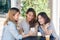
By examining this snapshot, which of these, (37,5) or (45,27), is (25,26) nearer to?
(45,27)

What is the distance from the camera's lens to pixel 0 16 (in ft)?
19.3

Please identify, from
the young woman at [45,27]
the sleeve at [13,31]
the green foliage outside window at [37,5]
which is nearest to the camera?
the sleeve at [13,31]

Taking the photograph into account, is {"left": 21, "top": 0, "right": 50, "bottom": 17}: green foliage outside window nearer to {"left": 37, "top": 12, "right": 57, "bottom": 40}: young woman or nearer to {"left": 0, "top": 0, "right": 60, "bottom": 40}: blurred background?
{"left": 0, "top": 0, "right": 60, "bottom": 40}: blurred background

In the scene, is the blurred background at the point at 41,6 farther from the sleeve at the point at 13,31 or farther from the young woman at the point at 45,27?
the sleeve at the point at 13,31

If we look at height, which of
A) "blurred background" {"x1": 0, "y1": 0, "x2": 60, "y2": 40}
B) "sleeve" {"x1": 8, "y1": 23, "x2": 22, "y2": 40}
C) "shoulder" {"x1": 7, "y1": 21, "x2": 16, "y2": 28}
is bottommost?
"sleeve" {"x1": 8, "y1": 23, "x2": 22, "y2": 40}

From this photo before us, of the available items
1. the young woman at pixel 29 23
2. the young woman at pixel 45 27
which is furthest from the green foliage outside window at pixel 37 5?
the young woman at pixel 45 27

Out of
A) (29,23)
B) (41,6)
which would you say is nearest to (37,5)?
(41,6)

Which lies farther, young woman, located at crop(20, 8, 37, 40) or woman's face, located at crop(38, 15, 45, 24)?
young woman, located at crop(20, 8, 37, 40)

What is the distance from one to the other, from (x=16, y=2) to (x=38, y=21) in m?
1.67

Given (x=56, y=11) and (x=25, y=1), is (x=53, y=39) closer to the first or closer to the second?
(x=56, y=11)

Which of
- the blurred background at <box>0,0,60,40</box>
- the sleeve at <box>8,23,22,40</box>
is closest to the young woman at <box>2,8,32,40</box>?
the sleeve at <box>8,23,22,40</box>

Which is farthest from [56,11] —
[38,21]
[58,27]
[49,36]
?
[49,36]

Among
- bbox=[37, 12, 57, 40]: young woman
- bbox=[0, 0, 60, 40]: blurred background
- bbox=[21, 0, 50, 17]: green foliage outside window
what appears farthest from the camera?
bbox=[21, 0, 50, 17]: green foliage outside window

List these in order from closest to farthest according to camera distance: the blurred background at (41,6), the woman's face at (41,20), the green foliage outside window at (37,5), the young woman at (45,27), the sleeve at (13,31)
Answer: the sleeve at (13,31)
the young woman at (45,27)
the woman's face at (41,20)
the blurred background at (41,6)
the green foliage outside window at (37,5)
